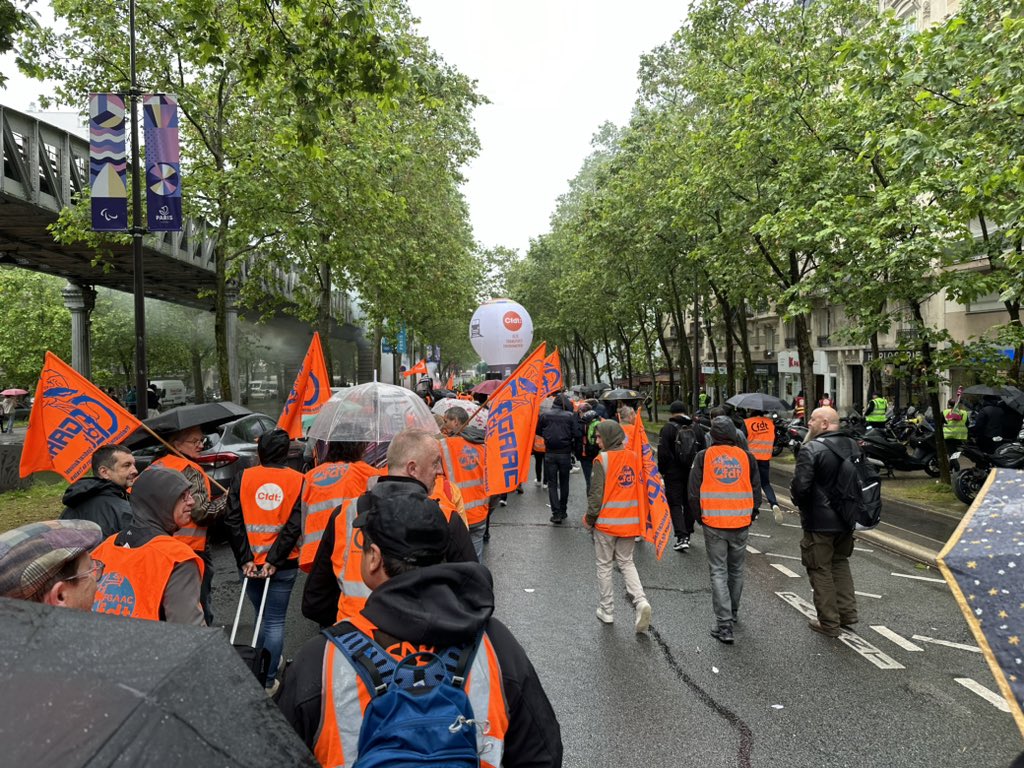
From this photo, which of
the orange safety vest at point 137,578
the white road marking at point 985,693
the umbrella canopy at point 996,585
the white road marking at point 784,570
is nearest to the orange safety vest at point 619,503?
the white road marking at point 985,693

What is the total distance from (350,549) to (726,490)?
3782mm

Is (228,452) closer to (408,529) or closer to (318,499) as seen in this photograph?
(318,499)

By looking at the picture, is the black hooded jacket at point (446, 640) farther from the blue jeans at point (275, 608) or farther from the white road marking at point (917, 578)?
the white road marking at point (917, 578)

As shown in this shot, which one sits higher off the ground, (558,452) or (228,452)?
(228,452)

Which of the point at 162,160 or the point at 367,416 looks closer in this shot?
the point at 367,416

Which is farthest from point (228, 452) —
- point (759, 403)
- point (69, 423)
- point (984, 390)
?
point (984, 390)

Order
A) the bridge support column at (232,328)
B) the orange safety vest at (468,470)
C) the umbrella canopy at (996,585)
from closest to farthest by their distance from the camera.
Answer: the umbrella canopy at (996,585)
the orange safety vest at (468,470)
the bridge support column at (232,328)

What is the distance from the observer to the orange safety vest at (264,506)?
4.77 meters

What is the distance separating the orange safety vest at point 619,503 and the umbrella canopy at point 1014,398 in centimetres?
923

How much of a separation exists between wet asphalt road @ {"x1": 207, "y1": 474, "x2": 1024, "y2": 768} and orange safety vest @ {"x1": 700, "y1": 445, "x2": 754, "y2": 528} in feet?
3.15

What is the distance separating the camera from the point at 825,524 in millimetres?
6012

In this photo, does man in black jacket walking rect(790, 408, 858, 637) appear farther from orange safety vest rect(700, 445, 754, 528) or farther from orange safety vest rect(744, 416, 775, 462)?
orange safety vest rect(744, 416, 775, 462)

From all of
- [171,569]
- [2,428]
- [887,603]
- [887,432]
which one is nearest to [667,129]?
[887,432]

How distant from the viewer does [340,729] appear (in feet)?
5.52
